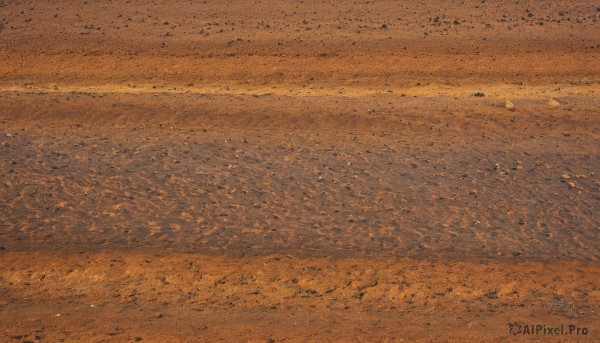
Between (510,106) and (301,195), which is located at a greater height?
(510,106)

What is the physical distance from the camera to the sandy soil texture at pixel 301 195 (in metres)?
6.75

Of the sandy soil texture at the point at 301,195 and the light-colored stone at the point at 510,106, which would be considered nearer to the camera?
the sandy soil texture at the point at 301,195

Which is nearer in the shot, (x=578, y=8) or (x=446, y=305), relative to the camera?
(x=446, y=305)

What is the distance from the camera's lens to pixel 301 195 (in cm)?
933

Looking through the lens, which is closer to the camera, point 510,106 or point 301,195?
point 301,195

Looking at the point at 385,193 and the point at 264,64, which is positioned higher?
the point at 264,64

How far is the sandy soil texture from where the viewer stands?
6746mm

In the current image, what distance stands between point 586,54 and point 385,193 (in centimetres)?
956

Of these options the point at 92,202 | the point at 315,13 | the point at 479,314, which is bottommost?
the point at 479,314

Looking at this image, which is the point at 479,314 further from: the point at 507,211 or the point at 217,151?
the point at 217,151

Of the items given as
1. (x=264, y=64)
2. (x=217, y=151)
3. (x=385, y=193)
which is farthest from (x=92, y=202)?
(x=264, y=64)

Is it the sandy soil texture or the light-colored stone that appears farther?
the light-colored stone

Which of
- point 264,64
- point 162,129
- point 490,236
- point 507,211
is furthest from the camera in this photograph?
point 264,64

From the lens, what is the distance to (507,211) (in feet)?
29.4
